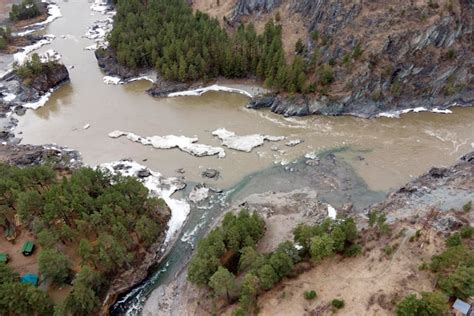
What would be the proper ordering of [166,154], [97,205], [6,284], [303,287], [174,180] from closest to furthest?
[6,284]
[303,287]
[97,205]
[174,180]
[166,154]

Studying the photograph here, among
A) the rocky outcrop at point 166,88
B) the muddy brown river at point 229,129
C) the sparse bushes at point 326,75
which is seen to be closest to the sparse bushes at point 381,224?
the muddy brown river at point 229,129

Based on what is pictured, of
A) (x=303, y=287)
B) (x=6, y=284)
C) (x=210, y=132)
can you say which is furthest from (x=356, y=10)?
(x=6, y=284)

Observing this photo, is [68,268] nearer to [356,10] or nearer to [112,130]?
[112,130]

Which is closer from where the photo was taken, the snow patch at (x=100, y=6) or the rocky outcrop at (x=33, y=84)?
the rocky outcrop at (x=33, y=84)

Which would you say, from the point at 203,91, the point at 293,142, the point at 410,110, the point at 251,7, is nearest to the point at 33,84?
the point at 203,91

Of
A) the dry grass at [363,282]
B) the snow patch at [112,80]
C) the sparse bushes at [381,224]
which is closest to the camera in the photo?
the dry grass at [363,282]

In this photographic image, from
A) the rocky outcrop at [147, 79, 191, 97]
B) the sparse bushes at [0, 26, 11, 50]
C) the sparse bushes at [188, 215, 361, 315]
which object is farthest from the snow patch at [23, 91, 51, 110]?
the sparse bushes at [188, 215, 361, 315]

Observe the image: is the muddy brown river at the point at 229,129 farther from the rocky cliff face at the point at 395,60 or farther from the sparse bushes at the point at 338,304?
the sparse bushes at the point at 338,304
